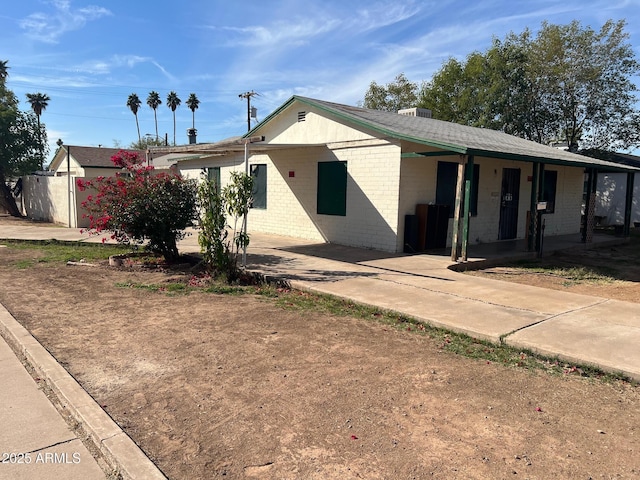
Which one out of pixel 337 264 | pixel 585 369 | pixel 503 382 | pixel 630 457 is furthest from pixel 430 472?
pixel 337 264

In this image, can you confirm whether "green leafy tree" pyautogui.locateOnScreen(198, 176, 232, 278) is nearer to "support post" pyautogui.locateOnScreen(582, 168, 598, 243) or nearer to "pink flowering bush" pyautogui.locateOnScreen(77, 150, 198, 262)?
"pink flowering bush" pyautogui.locateOnScreen(77, 150, 198, 262)

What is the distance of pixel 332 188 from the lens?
509 inches

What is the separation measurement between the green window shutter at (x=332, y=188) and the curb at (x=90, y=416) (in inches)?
342

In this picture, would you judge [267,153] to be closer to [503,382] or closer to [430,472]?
[503,382]

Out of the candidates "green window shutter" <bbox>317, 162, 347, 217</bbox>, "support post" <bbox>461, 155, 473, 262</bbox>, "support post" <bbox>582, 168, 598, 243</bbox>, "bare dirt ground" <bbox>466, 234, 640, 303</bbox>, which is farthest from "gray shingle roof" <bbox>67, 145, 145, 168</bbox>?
"bare dirt ground" <bbox>466, 234, 640, 303</bbox>

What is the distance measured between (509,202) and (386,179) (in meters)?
5.15

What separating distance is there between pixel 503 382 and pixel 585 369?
96cm

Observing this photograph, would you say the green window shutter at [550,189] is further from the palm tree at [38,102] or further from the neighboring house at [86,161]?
the palm tree at [38,102]

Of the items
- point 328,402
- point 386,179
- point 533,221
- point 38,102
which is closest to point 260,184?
point 386,179

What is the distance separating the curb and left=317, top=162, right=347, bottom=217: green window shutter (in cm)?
868

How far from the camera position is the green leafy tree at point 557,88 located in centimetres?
2488

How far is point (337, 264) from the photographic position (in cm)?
971

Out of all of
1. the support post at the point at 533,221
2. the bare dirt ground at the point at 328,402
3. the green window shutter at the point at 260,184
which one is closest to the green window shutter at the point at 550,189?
the support post at the point at 533,221

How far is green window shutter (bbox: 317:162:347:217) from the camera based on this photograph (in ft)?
41.3
